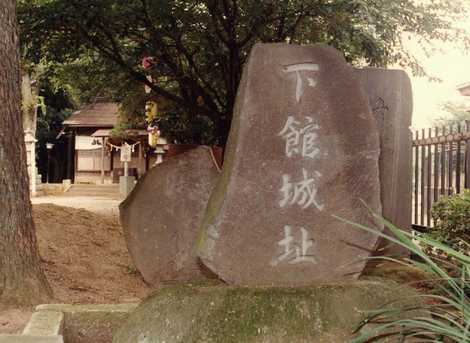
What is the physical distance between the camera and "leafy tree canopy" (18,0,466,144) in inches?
370

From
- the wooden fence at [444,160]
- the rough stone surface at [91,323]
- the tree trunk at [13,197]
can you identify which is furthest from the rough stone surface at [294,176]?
the wooden fence at [444,160]

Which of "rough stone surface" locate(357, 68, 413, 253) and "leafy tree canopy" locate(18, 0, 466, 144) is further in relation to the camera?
"leafy tree canopy" locate(18, 0, 466, 144)

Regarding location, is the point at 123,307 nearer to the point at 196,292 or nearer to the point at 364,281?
the point at 196,292

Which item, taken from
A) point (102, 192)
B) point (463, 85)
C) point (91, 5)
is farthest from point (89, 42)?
point (102, 192)

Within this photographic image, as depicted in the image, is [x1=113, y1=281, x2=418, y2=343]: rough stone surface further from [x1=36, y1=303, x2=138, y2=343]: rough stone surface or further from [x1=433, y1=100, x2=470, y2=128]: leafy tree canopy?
[x1=433, y1=100, x2=470, y2=128]: leafy tree canopy

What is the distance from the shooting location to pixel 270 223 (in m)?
3.91

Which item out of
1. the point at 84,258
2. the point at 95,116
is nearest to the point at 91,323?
the point at 84,258

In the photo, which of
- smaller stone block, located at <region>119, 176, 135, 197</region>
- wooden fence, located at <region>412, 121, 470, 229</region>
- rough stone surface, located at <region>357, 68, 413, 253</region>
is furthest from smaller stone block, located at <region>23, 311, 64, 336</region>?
smaller stone block, located at <region>119, 176, 135, 197</region>

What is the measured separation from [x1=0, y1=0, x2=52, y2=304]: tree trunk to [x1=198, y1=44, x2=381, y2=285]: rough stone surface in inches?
61.5

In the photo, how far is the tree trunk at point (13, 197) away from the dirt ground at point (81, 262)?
0.68 feet

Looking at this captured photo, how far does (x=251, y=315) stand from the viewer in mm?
3594

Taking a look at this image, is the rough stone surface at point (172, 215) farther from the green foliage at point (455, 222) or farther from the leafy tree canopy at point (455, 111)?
the leafy tree canopy at point (455, 111)

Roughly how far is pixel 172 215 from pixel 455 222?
3.06m

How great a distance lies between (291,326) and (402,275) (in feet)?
7.75
